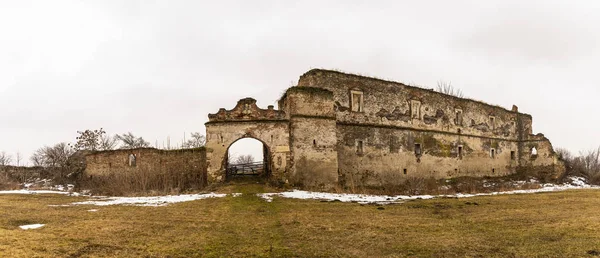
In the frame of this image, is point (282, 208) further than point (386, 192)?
No

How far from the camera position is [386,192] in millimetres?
22438

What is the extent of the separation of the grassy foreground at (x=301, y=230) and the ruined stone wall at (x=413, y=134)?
9301 mm

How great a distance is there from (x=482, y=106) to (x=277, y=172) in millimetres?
22678

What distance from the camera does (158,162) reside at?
22.9 metres

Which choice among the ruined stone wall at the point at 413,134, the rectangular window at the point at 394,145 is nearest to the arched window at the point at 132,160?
the ruined stone wall at the point at 413,134

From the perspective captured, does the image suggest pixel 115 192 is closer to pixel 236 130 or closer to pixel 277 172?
pixel 236 130

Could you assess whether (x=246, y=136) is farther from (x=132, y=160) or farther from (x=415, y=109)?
(x=415, y=109)

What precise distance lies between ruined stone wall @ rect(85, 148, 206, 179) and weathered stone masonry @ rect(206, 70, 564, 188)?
10.0ft

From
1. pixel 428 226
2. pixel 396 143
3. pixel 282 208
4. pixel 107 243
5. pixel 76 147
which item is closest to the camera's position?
pixel 107 243

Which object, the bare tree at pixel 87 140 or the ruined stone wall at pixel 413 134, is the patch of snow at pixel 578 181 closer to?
the ruined stone wall at pixel 413 134

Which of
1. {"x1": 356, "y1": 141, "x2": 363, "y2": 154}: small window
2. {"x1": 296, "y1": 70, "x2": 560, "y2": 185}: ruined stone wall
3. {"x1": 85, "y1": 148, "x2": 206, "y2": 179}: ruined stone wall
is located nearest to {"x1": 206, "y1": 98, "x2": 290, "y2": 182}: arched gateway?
{"x1": 85, "y1": 148, "x2": 206, "y2": 179}: ruined stone wall

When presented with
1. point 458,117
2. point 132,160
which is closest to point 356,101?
point 458,117

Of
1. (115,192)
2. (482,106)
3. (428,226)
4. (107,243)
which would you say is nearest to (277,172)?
(115,192)

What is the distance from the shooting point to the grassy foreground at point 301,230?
8188 mm
